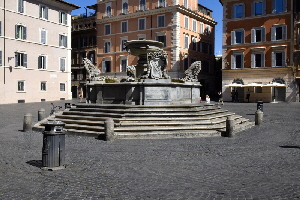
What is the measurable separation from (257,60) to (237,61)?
2454 millimetres

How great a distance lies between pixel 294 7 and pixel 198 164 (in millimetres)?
35493

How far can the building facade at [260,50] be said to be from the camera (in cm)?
3834

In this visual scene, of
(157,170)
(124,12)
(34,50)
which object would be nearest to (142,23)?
(124,12)

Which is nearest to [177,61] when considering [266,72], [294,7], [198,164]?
[266,72]

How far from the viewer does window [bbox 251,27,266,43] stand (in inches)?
1570

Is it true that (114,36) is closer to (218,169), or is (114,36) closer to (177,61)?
(177,61)

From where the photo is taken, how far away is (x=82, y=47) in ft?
185

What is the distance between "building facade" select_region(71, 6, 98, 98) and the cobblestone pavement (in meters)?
44.6

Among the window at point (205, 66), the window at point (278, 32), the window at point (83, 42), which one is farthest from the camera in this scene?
the window at point (83, 42)

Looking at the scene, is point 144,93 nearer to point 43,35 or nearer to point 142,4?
point 43,35

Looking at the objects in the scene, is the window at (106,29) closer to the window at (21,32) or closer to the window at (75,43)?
the window at (75,43)

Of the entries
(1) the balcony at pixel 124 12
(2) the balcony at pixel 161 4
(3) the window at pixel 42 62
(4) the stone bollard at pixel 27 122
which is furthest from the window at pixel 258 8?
(4) the stone bollard at pixel 27 122

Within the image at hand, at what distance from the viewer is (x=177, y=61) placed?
46250 millimetres

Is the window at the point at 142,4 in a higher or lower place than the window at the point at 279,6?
higher
